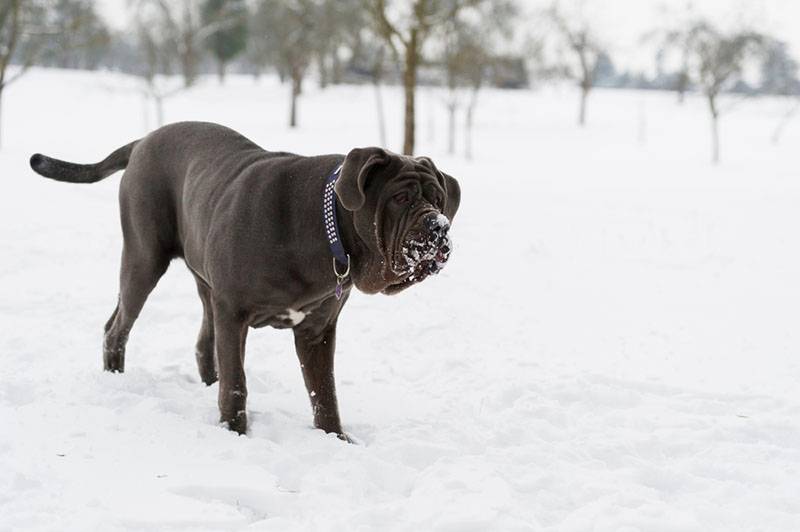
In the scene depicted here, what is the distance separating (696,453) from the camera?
11.6 feet

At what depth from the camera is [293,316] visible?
3479 mm

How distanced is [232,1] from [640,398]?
45.7 meters

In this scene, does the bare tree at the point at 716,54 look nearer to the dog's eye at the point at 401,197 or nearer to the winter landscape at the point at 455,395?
the winter landscape at the point at 455,395

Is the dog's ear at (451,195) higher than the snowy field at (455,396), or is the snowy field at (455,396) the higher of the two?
the dog's ear at (451,195)

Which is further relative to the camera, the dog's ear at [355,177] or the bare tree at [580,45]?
the bare tree at [580,45]

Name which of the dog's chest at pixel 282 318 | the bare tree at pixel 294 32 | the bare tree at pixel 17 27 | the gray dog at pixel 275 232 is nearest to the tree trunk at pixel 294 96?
the bare tree at pixel 294 32

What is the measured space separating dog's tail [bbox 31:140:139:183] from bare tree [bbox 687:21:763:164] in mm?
24455

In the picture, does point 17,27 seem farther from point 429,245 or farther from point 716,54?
point 716,54

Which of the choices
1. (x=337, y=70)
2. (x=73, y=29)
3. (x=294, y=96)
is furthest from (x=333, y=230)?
(x=337, y=70)

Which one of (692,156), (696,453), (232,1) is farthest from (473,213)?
(232,1)

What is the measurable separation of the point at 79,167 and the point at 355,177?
2.28 m

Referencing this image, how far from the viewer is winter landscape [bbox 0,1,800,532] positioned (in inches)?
112

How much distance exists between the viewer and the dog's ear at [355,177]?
9.80 feet

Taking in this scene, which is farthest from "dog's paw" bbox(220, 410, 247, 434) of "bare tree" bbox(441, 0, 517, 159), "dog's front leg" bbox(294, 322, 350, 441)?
"bare tree" bbox(441, 0, 517, 159)
